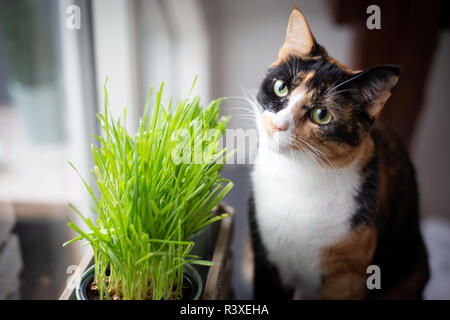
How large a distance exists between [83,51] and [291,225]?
546mm

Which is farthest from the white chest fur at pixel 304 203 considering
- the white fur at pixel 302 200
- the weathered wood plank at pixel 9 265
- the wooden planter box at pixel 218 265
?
the weathered wood plank at pixel 9 265

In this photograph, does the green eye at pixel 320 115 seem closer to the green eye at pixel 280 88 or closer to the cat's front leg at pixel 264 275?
the green eye at pixel 280 88

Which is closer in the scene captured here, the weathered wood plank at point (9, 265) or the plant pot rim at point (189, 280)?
the plant pot rim at point (189, 280)

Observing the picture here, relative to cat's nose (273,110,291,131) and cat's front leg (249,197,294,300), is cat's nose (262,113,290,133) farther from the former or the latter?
cat's front leg (249,197,294,300)

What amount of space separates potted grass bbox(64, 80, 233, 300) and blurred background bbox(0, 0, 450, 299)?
6.7 inches

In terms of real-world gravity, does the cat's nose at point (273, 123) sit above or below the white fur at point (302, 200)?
above

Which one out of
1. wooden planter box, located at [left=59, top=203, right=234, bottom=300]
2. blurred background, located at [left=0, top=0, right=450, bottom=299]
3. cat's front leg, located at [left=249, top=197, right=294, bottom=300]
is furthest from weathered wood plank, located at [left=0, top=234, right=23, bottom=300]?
cat's front leg, located at [left=249, top=197, right=294, bottom=300]

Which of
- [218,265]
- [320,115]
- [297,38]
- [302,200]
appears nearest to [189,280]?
[218,265]

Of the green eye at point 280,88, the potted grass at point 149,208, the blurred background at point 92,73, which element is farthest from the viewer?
the blurred background at point 92,73

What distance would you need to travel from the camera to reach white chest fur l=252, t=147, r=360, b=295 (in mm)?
702

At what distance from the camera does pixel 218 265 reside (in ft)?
2.37

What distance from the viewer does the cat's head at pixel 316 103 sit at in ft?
2.10

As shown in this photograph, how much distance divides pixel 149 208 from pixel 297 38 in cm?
39
